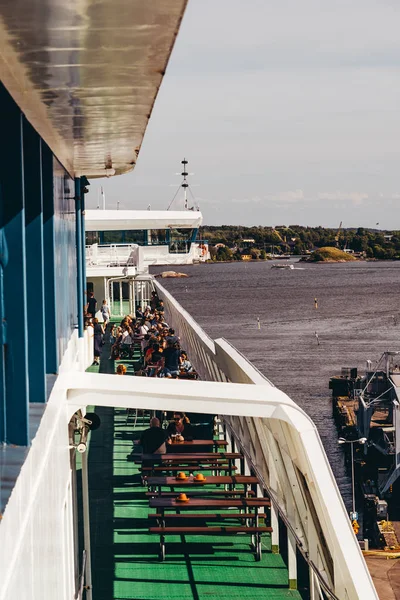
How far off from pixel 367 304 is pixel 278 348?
4604 cm

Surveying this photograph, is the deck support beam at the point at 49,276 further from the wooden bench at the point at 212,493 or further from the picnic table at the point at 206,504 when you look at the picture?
the wooden bench at the point at 212,493

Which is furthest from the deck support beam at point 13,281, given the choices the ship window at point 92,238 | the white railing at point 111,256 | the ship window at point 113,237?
the ship window at point 113,237

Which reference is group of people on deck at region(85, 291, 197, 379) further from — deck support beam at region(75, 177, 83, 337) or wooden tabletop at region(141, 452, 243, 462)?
wooden tabletop at region(141, 452, 243, 462)

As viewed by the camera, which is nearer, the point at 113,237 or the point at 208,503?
the point at 208,503

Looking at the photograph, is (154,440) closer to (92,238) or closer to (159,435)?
(159,435)

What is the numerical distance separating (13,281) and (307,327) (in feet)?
308

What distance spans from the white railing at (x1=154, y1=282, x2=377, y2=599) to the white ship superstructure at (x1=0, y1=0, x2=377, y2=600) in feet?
0.04

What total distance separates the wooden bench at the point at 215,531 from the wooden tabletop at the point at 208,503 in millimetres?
201

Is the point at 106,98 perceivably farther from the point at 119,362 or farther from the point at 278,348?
the point at 278,348

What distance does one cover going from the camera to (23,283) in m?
3.86

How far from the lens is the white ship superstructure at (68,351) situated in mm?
2797

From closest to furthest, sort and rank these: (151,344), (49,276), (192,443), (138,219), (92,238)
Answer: (49,276), (192,443), (151,344), (138,219), (92,238)

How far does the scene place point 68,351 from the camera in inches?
271

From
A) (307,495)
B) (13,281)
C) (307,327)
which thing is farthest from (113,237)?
(13,281)
